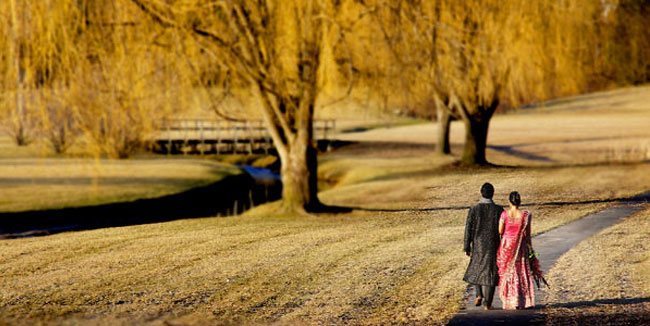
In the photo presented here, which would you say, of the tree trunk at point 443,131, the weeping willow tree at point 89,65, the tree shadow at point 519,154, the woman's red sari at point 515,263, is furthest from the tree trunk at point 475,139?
the woman's red sari at point 515,263

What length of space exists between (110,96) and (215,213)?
929 cm

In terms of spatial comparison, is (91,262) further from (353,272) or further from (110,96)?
(110,96)

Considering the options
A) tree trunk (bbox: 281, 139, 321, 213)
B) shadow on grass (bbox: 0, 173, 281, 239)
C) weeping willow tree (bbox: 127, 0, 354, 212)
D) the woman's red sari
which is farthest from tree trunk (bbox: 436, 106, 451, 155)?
the woman's red sari

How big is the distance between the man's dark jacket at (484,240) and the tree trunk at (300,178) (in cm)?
1386

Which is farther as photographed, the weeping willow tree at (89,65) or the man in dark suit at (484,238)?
the weeping willow tree at (89,65)

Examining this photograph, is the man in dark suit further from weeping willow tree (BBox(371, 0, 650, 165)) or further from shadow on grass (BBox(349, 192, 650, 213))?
shadow on grass (BBox(349, 192, 650, 213))

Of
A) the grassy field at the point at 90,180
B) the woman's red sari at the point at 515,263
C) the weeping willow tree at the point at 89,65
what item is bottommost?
the grassy field at the point at 90,180

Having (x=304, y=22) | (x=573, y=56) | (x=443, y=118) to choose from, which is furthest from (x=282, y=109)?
(x=443, y=118)

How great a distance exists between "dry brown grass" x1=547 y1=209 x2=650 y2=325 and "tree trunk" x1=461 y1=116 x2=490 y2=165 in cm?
1797

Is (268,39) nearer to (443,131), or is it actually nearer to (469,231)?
(469,231)

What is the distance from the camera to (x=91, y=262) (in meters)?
16.5

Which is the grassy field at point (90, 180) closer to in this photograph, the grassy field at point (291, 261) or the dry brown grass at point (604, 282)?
the grassy field at point (291, 261)

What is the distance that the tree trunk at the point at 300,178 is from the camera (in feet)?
81.6

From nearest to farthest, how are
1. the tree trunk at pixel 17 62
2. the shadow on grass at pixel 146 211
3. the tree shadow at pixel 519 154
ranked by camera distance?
the tree trunk at pixel 17 62 < the shadow on grass at pixel 146 211 < the tree shadow at pixel 519 154
